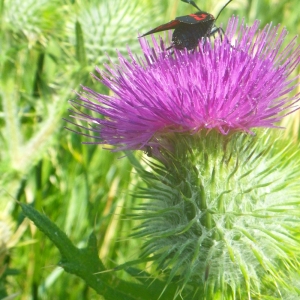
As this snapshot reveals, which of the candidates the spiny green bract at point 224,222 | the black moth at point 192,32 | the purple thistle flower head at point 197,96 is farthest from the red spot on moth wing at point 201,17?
the spiny green bract at point 224,222

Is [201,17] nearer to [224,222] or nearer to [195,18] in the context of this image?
[195,18]

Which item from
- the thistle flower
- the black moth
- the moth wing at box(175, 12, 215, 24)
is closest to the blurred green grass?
the thistle flower

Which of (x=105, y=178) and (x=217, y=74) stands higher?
(x=217, y=74)

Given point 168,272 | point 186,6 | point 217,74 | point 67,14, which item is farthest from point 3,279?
point 186,6

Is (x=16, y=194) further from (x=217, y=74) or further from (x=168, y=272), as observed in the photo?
(x=217, y=74)

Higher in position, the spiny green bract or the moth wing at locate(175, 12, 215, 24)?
the moth wing at locate(175, 12, 215, 24)

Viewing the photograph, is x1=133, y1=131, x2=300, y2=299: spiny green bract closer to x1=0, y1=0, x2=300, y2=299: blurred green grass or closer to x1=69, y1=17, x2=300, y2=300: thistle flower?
x1=69, y1=17, x2=300, y2=300: thistle flower
